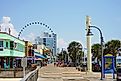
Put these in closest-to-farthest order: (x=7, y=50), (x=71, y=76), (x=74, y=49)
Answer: (x=71, y=76), (x=7, y=50), (x=74, y=49)

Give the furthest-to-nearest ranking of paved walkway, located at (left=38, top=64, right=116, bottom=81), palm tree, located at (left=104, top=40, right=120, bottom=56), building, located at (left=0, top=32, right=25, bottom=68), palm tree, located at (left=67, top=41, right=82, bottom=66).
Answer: palm tree, located at (left=67, top=41, right=82, bottom=66) < palm tree, located at (left=104, top=40, right=120, bottom=56) < building, located at (left=0, top=32, right=25, bottom=68) < paved walkway, located at (left=38, top=64, right=116, bottom=81)

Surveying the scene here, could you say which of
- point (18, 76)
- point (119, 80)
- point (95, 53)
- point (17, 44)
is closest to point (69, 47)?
point (95, 53)

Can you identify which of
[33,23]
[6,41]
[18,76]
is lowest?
[18,76]

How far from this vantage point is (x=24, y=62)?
2716 cm

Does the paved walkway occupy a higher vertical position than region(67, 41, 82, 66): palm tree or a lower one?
lower

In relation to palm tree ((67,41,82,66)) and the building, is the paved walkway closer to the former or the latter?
the building

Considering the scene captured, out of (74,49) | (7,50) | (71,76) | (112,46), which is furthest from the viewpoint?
(74,49)

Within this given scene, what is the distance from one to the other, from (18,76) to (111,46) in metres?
69.8

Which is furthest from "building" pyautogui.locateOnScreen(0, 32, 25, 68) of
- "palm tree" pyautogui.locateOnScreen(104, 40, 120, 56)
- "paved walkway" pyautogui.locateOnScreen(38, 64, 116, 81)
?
"palm tree" pyautogui.locateOnScreen(104, 40, 120, 56)

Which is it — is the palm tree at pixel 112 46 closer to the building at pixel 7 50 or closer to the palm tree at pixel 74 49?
the palm tree at pixel 74 49

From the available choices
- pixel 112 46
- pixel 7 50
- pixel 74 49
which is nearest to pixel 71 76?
pixel 7 50

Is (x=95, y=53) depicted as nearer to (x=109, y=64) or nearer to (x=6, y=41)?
(x=6, y=41)

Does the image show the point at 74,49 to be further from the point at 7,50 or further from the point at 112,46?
the point at 7,50

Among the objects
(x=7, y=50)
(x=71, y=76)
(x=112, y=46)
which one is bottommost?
(x=71, y=76)
